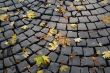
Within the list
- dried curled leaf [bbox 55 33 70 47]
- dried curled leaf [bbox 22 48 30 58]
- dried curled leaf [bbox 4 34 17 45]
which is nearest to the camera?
dried curled leaf [bbox 22 48 30 58]

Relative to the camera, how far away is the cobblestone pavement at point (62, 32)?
4.00m

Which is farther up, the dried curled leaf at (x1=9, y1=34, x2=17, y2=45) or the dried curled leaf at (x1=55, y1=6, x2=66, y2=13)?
the dried curled leaf at (x1=55, y1=6, x2=66, y2=13)

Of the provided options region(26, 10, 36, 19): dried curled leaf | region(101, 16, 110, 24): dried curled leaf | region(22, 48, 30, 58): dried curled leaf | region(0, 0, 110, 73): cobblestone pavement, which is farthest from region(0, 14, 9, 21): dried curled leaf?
region(101, 16, 110, 24): dried curled leaf

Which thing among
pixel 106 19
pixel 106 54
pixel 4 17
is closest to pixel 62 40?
pixel 106 54

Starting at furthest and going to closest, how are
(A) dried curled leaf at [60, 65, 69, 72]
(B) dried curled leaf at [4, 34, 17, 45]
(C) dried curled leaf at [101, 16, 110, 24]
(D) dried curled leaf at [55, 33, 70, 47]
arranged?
(C) dried curled leaf at [101, 16, 110, 24] → (B) dried curled leaf at [4, 34, 17, 45] → (D) dried curled leaf at [55, 33, 70, 47] → (A) dried curled leaf at [60, 65, 69, 72]

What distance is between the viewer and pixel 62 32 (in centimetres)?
469

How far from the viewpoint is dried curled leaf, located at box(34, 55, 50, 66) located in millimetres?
4052

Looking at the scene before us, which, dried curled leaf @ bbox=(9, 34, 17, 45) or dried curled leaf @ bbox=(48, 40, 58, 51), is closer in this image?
dried curled leaf @ bbox=(48, 40, 58, 51)

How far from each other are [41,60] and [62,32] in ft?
3.11

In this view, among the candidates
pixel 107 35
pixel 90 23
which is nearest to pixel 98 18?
pixel 90 23

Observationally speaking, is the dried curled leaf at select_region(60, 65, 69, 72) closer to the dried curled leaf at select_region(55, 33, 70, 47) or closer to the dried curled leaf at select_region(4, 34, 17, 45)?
the dried curled leaf at select_region(55, 33, 70, 47)

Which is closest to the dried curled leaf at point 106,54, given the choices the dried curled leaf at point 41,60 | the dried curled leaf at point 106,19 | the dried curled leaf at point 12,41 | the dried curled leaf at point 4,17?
the dried curled leaf at point 106,19

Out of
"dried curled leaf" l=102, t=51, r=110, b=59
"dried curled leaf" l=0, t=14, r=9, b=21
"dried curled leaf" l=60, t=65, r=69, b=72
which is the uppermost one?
"dried curled leaf" l=0, t=14, r=9, b=21

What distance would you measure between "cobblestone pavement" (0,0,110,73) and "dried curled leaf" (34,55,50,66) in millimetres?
86
